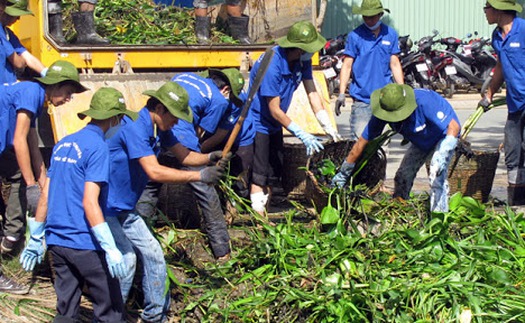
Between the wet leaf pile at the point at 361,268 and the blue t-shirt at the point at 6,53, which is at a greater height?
the blue t-shirt at the point at 6,53

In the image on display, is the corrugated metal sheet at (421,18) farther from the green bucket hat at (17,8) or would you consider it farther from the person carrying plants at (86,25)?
the green bucket hat at (17,8)

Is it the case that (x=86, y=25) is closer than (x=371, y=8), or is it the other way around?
(x=371, y=8)

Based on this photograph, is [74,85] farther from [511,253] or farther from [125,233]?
[511,253]

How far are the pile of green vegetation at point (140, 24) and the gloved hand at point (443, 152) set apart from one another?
3629 millimetres

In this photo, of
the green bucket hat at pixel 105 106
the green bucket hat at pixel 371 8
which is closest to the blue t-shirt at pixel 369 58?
the green bucket hat at pixel 371 8

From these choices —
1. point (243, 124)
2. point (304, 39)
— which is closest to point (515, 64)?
point (304, 39)

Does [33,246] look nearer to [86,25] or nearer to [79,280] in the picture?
[79,280]

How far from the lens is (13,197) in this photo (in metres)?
6.64

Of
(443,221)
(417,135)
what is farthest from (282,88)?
(443,221)

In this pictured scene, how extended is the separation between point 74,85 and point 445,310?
273 centimetres

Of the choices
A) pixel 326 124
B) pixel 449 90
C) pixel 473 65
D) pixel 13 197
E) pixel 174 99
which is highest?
pixel 174 99

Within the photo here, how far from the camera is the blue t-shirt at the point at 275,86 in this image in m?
7.20

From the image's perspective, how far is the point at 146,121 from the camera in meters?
5.35

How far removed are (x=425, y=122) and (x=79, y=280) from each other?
9.38ft
